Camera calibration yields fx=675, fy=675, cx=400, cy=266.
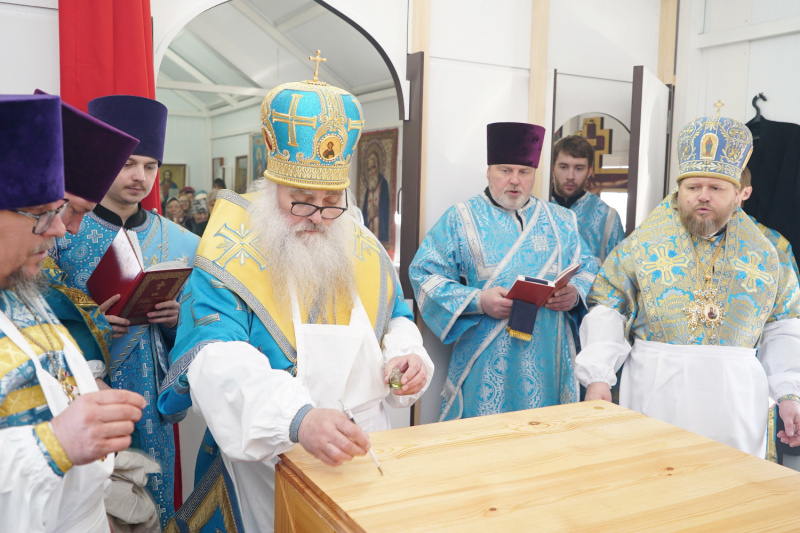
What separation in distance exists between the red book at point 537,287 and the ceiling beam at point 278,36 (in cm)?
339

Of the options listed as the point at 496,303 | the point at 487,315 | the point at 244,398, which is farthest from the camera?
the point at 487,315

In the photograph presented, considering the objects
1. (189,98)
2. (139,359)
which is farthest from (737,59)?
(139,359)

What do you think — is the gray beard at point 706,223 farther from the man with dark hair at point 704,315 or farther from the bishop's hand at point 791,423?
the bishop's hand at point 791,423

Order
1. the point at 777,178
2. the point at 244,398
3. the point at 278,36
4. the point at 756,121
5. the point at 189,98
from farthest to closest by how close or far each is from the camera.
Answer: the point at 278,36 → the point at 189,98 → the point at 756,121 → the point at 777,178 → the point at 244,398

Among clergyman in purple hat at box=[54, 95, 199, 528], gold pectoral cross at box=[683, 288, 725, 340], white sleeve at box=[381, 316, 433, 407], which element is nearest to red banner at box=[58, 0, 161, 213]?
clergyman in purple hat at box=[54, 95, 199, 528]

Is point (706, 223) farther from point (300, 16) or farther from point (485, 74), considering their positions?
point (300, 16)

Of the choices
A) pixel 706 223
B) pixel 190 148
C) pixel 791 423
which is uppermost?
pixel 190 148

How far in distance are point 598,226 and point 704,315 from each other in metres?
1.77

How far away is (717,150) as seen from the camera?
301 cm

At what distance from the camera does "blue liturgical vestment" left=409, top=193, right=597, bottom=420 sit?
367 cm

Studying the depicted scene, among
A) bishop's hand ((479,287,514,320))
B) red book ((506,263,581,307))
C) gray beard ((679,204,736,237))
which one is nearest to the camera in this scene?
gray beard ((679,204,736,237))

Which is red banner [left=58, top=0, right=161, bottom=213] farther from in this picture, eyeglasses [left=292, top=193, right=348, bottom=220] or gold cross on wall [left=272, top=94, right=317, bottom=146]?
eyeglasses [left=292, top=193, right=348, bottom=220]

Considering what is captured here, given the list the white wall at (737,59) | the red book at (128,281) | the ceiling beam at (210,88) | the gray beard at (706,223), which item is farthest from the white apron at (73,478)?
the white wall at (737,59)

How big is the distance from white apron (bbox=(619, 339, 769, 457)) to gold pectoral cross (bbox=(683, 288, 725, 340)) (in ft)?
0.32
